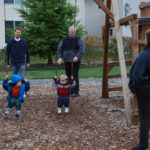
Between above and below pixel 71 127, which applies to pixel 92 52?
above

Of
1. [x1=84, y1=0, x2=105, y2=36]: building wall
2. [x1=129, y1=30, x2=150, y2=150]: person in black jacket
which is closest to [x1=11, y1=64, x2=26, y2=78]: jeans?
[x1=129, y1=30, x2=150, y2=150]: person in black jacket

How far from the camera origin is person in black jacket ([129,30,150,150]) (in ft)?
10.9

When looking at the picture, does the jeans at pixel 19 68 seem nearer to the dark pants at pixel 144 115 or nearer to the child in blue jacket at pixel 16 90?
the child in blue jacket at pixel 16 90

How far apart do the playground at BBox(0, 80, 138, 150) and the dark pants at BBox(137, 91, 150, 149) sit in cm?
42

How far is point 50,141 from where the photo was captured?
419cm

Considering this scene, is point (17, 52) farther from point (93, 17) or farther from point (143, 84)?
point (93, 17)

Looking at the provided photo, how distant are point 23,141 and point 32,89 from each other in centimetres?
494

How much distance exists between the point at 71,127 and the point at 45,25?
1049cm

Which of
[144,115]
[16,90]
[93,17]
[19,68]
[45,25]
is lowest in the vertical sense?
[144,115]

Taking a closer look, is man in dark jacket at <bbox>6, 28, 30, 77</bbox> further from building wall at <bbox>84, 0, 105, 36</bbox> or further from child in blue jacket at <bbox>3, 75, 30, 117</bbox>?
building wall at <bbox>84, 0, 105, 36</bbox>

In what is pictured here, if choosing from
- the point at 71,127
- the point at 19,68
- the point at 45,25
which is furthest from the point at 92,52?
the point at 71,127

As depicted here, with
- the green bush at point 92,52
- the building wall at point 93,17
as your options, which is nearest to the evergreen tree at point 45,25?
the green bush at point 92,52

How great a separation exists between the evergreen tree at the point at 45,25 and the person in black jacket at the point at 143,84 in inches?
451

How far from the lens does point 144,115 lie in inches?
138
